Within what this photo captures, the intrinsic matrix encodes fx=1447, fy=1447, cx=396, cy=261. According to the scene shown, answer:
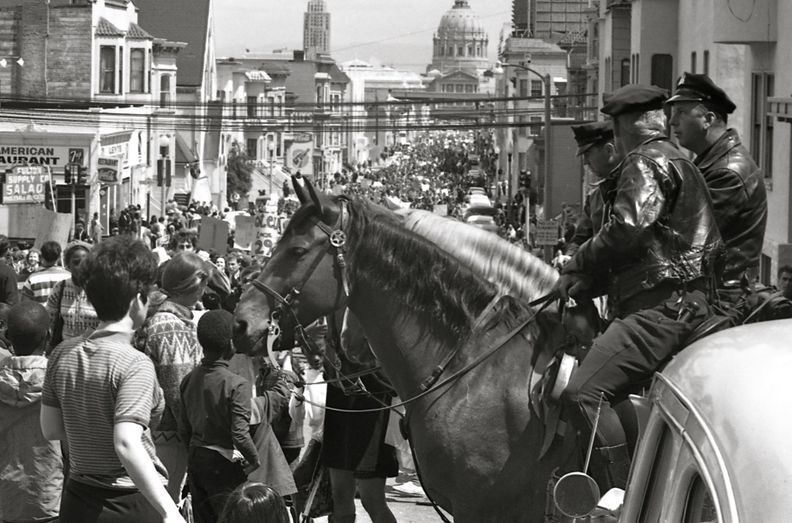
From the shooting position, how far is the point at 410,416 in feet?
22.5

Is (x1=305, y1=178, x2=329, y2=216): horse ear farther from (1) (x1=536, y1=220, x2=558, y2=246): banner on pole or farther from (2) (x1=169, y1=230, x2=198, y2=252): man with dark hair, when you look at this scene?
(1) (x1=536, y1=220, x2=558, y2=246): banner on pole

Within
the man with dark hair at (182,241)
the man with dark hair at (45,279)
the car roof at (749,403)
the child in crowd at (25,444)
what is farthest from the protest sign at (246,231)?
the car roof at (749,403)

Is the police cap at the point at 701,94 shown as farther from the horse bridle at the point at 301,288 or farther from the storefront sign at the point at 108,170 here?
the storefront sign at the point at 108,170

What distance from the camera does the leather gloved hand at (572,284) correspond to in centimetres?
640

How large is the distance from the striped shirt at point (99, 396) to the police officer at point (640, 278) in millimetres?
1844

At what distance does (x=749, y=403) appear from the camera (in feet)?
10.5

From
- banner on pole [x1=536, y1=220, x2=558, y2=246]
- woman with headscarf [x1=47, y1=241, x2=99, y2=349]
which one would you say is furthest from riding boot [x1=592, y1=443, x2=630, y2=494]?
banner on pole [x1=536, y1=220, x2=558, y2=246]

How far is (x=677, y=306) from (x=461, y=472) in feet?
4.04

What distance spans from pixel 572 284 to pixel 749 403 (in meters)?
3.21

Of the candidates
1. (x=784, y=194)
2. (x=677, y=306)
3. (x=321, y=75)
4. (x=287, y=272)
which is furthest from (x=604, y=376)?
(x=321, y=75)

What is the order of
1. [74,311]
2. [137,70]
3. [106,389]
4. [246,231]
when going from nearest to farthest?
[106,389] < [74,311] < [246,231] < [137,70]

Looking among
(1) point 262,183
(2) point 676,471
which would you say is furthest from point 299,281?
(1) point 262,183

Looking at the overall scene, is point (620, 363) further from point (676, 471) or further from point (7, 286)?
point (7, 286)

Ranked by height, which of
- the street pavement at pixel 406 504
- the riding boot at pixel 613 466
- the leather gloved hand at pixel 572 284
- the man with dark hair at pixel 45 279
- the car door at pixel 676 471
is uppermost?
the leather gloved hand at pixel 572 284
